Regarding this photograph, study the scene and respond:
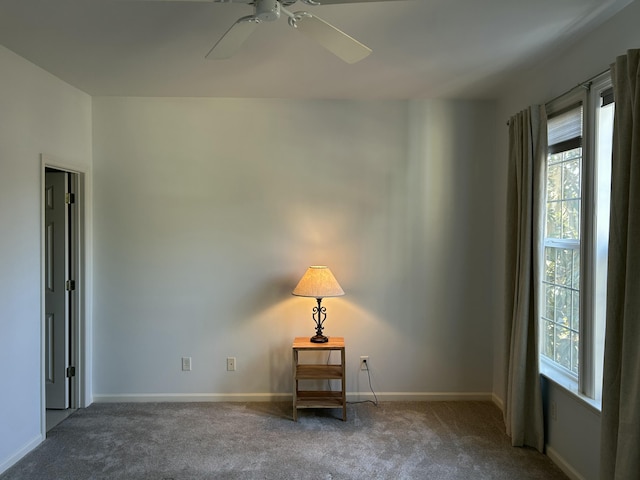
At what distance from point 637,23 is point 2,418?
409 centimetres

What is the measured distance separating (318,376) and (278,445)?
587 mm

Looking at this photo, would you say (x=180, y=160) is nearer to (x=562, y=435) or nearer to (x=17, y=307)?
(x=17, y=307)

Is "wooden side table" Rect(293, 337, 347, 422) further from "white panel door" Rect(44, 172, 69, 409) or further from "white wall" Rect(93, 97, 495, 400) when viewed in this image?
"white panel door" Rect(44, 172, 69, 409)

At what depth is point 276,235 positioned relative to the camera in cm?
357

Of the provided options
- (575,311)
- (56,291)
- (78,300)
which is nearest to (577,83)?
(575,311)

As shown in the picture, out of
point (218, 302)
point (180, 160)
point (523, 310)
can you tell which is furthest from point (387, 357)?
point (180, 160)

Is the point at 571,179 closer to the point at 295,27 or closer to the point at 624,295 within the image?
the point at 624,295

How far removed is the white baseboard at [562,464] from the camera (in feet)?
7.95

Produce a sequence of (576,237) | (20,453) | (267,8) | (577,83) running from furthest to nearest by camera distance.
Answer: (20,453), (576,237), (577,83), (267,8)

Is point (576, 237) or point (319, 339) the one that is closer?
point (576, 237)

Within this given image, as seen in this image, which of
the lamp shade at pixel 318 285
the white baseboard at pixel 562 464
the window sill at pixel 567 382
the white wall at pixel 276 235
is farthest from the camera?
the white wall at pixel 276 235

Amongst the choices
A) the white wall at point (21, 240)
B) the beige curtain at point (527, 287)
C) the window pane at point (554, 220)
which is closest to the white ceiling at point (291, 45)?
the white wall at point (21, 240)

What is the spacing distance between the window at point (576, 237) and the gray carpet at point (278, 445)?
684mm

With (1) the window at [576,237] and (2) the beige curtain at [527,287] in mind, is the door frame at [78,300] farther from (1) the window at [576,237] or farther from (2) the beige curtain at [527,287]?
(1) the window at [576,237]
